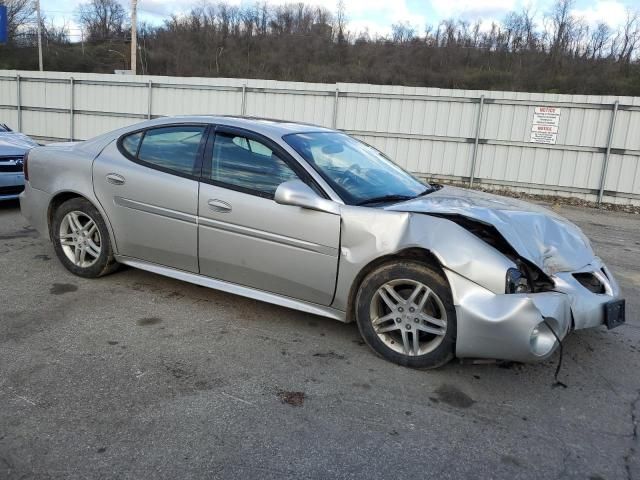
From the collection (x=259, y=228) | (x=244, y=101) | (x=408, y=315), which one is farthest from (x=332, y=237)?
(x=244, y=101)

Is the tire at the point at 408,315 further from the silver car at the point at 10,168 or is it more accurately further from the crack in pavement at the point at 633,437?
the silver car at the point at 10,168

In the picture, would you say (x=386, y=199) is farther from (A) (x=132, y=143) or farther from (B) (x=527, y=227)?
(A) (x=132, y=143)

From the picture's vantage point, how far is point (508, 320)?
118 inches

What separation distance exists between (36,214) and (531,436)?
453 centimetres

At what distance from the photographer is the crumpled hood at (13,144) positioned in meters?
7.38

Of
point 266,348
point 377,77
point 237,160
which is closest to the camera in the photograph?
point 266,348

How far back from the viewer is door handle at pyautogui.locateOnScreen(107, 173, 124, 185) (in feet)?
14.5

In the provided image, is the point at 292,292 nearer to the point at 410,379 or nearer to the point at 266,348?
the point at 266,348

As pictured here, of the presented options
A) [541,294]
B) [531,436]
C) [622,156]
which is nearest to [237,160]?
[541,294]

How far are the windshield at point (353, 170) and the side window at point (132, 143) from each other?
54.2 inches

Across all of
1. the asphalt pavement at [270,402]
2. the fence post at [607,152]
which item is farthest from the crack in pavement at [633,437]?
the fence post at [607,152]

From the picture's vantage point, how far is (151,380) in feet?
10.3

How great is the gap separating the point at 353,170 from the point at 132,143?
1904 millimetres

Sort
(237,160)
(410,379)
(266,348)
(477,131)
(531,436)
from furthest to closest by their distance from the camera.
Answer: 1. (477,131)
2. (237,160)
3. (266,348)
4. (410,379)
5. (531,436)
